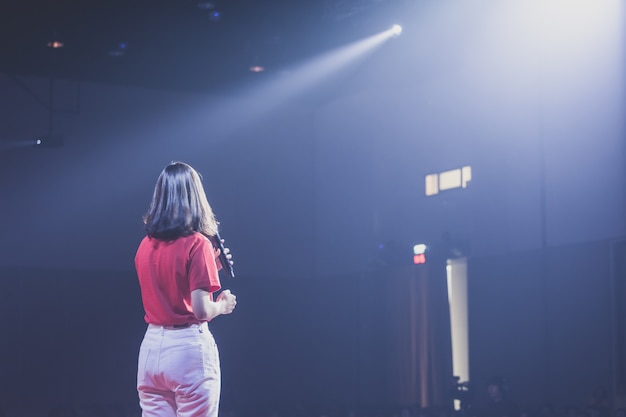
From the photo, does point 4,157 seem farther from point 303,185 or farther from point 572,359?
point 572,359

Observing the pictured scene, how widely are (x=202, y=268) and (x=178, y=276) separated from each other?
9 cm

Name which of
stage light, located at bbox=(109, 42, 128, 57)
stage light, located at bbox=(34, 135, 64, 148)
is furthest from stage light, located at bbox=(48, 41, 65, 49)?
stage light, located at bbox=(34, 135, 64, 148)

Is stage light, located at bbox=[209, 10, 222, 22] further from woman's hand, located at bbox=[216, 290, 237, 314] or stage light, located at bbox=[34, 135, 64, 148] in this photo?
woman's hand, located at bbox=[216, 290, 237, 314]

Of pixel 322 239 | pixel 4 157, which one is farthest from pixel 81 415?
pixel 322 239

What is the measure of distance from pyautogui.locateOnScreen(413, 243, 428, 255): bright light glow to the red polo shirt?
9.50 m

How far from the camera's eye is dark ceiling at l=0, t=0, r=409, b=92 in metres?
10.9

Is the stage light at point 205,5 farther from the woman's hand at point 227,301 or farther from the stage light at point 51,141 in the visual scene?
the woman's hand at point 227,301

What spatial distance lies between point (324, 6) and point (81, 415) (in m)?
6.02

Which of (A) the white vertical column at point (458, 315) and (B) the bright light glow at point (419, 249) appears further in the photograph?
(B) the bright light glow at point (419, 249)

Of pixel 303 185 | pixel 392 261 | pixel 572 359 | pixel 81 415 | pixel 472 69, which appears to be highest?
pixel 472 69

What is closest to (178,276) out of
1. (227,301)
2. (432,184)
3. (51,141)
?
(227,301)

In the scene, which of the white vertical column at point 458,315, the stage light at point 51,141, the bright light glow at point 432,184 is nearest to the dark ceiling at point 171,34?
the stage light at point 51,141

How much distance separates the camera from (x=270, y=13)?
11172 millimetres

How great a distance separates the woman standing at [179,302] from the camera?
2779mm
